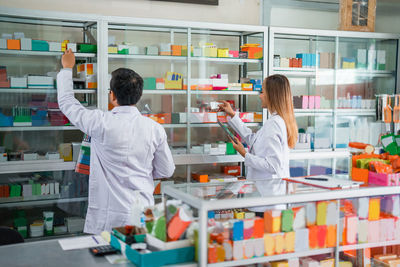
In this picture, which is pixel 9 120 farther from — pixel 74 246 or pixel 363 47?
pixel 363 47

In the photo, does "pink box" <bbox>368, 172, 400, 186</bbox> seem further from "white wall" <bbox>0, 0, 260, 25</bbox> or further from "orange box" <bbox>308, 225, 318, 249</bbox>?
"white wall" <bbox>0, 0, 260, 25</bbox>

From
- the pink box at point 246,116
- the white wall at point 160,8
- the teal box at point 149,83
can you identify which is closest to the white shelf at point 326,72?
the pink box at point 246,116

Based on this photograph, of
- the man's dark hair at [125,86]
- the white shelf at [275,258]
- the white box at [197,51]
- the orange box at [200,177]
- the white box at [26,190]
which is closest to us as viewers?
the white shelf at [275,258]

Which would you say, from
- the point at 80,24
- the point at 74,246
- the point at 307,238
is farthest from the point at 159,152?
the point at 80,24

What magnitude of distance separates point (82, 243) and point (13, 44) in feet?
8.46

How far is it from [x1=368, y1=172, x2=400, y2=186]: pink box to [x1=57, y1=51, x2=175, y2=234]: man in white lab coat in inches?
55.5

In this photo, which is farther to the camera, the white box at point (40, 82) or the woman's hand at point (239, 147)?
the white box at point (40, 82)

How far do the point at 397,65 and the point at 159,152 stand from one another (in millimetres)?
4268

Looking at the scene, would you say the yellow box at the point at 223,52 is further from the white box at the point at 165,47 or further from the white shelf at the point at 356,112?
the white shelf at the point at 356,112

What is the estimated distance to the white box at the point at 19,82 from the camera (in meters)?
4.47

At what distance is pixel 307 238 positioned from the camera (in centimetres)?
254

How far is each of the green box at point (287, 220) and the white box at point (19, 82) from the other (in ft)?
10.1

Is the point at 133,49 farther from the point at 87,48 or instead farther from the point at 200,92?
the point at 200,92

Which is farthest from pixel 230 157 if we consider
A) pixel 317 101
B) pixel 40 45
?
pixel 40 45
